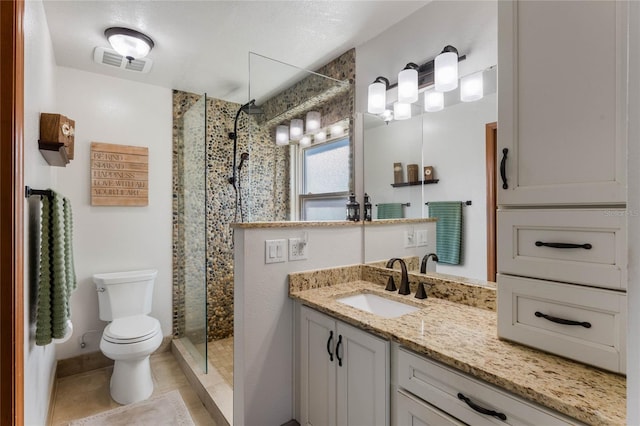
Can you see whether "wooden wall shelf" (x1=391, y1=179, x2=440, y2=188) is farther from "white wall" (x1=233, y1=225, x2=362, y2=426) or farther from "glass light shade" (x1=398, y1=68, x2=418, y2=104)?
"white wall" (x1=233, y1=225, x2=362, y2=426)

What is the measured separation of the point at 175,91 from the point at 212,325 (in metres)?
2.27

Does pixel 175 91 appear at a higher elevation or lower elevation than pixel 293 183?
higher

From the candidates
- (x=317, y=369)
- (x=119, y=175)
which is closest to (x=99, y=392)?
(x=119, y=175)

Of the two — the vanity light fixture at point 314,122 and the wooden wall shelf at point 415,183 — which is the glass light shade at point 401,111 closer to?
the wooden wall shelf at point 415,183

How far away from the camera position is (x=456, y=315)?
4.43 ft

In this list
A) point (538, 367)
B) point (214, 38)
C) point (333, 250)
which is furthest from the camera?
point (214, 38)

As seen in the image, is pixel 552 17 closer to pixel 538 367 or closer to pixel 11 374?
pixel 538 367

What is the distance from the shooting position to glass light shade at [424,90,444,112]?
167 cm

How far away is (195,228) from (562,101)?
8.61 ft

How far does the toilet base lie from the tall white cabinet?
2332 millimetres

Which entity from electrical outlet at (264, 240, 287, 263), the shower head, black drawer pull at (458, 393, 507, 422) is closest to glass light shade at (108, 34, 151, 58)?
the shower head

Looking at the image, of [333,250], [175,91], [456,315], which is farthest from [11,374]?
[175,91]

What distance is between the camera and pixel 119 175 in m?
2.72

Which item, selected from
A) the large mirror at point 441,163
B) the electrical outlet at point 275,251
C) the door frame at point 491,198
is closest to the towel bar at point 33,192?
the electrical outlet at point 275,251
